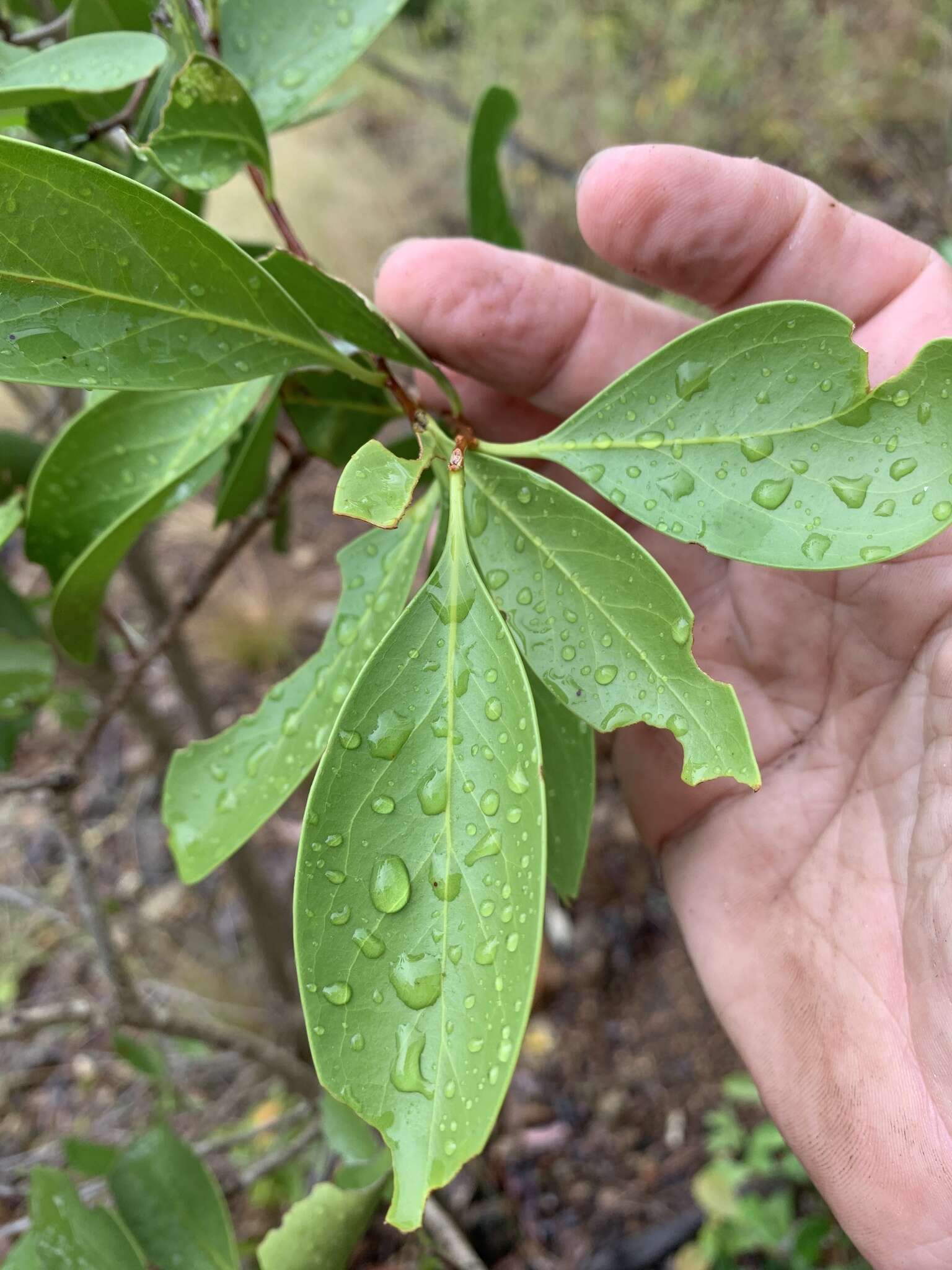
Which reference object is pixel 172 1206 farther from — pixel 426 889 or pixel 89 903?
pixel 426 889

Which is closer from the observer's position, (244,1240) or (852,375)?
(852,375)

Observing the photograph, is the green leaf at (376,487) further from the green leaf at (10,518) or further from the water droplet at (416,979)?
the green leaf at (10,518)

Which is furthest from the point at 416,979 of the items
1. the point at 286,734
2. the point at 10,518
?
the point at 10,518

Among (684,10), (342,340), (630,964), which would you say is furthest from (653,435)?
(684,10)

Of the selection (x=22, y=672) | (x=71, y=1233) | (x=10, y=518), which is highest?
(x=10, y=518)

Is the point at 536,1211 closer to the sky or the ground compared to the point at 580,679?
closer to the ground

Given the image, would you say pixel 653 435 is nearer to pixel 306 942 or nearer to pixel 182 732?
pixel 306 942

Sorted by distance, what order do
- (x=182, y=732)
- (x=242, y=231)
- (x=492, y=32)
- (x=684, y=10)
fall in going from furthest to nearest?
(x=242, y=231) → (x=492, y=32) → (x=684, y=10) → (x=182, y=732)

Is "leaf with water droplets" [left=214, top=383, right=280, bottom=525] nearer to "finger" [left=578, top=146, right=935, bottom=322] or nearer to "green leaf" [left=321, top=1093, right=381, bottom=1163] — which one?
"finger" [left=578, top=146, right=935, bottom=322]

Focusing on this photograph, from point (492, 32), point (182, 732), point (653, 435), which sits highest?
point (492, 32)
